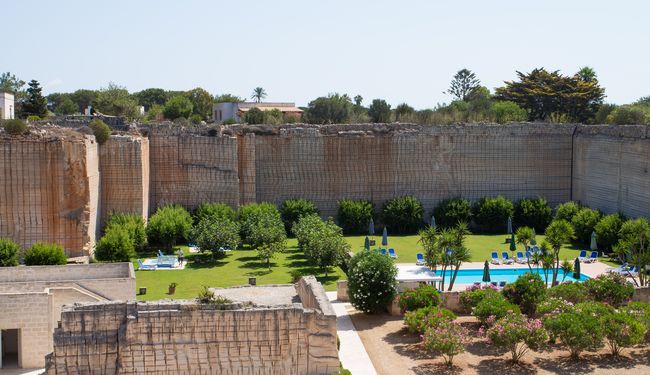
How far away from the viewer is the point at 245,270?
81.5 ft

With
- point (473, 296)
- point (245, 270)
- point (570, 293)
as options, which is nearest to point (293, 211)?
point (245, 270)

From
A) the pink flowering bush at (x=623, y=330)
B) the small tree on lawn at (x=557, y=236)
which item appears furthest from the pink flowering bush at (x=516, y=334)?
the small tree on lawn at (x=557, y=236)

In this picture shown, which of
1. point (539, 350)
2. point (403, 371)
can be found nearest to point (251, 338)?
point (403, 371)

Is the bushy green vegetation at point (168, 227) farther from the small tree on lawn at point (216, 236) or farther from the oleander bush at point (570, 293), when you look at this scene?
the oleander bush at point (570, 293)

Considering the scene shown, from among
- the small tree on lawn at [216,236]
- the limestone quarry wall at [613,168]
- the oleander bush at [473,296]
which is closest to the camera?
the oleander bush at [473,296]

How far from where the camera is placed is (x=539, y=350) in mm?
16938

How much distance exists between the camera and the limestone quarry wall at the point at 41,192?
82.4 feet

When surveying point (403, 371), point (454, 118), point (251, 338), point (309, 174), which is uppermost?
point (454, 118)

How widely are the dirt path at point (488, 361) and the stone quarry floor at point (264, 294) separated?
2209 millimetres

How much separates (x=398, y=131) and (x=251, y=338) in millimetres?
21119

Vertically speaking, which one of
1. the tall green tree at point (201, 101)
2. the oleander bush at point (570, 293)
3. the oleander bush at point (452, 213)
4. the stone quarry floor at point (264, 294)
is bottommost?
the oleander bush at point (570, 293)

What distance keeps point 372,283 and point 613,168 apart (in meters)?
14.5

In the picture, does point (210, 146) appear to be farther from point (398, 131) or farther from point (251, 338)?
point (251, 338)

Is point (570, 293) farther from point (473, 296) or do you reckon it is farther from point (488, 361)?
point (488, 361)
